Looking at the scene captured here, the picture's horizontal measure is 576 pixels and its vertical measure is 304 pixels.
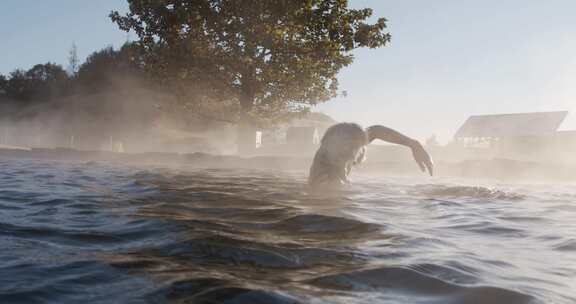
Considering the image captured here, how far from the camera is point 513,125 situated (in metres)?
37.1

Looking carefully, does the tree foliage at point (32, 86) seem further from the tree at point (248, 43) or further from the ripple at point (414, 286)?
the ripple at point (414, 286)

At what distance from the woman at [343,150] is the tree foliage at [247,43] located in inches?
414

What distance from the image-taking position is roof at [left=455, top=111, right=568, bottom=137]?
35031mm

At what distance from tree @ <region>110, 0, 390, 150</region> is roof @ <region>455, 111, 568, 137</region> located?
23.7 metres

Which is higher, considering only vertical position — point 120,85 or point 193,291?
point 120,85

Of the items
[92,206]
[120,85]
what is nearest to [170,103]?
[92,206]

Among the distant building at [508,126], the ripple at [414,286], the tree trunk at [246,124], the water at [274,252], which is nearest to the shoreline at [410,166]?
the tree trunk at [246,124]

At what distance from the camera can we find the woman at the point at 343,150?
6.32 m

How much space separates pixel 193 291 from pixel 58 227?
1836 mm

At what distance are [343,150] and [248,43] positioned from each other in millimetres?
11378

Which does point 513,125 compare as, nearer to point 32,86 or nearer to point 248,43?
point 248,43

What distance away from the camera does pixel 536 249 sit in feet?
9.68

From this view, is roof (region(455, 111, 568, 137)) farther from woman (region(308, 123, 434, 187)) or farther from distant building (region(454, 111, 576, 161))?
woman (region(308, 123, 434, 187))

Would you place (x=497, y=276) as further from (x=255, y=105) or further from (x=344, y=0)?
(x=255, y=105)
